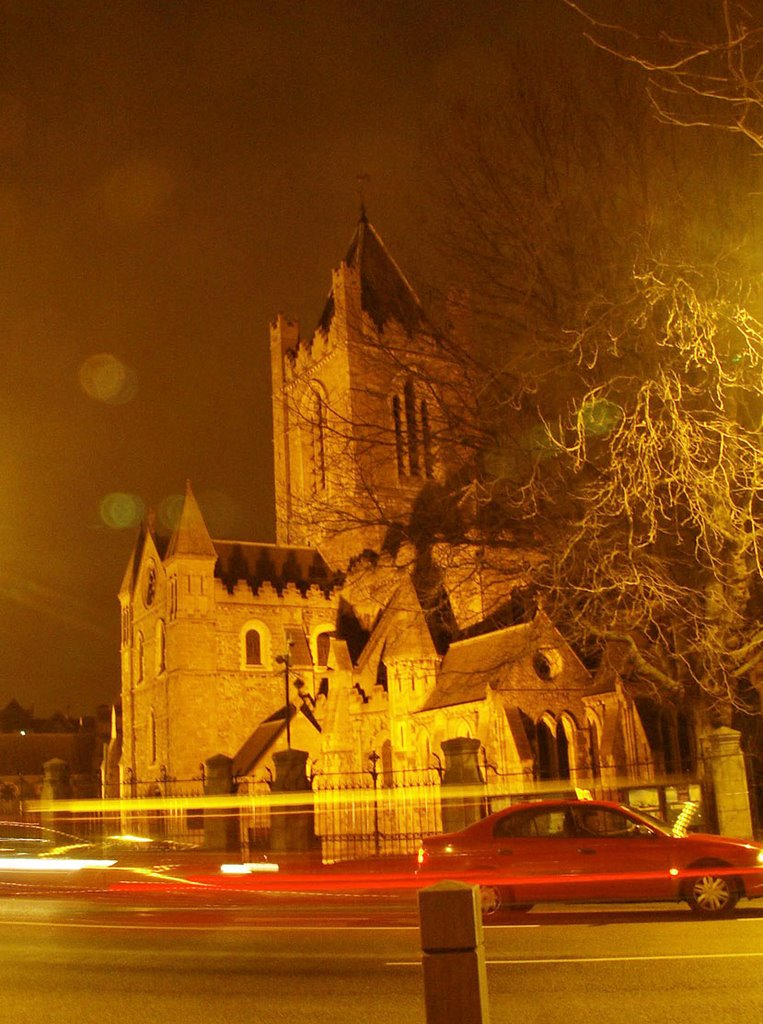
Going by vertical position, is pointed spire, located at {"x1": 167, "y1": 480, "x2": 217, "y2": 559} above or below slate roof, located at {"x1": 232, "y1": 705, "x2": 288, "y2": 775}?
above

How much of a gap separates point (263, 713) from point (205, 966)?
3800 cm

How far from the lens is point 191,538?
46844mm

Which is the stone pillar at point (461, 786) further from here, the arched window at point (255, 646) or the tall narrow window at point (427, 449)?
the arched window at point (255, 646)

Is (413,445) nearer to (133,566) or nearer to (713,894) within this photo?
(713,894)

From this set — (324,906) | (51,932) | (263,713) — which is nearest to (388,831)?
(263,713)

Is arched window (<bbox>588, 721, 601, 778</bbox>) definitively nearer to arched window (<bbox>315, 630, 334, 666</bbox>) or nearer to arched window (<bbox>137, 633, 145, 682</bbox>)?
arched window (<bbox>315, 630, 334, 666</bbox>)

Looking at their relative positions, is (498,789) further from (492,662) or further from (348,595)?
(348,595)

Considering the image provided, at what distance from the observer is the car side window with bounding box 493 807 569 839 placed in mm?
11867

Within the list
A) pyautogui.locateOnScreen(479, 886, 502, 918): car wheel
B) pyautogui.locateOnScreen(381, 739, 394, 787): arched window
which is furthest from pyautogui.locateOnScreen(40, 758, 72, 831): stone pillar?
pyautogui.locateOnScreen(479, 886, 502, 918): car wheel

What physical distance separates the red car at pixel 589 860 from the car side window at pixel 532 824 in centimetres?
1

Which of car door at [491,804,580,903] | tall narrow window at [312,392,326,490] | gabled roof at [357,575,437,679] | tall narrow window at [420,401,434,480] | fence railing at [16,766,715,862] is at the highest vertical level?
tall narrow window at [312,392,326,490]

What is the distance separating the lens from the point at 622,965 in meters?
8.17

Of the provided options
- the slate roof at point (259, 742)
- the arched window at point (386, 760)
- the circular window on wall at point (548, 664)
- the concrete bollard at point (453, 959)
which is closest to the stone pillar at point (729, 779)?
the concrete bollard at point (453, 959)

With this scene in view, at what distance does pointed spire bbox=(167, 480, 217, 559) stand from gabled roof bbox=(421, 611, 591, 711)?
1583 centimetres
